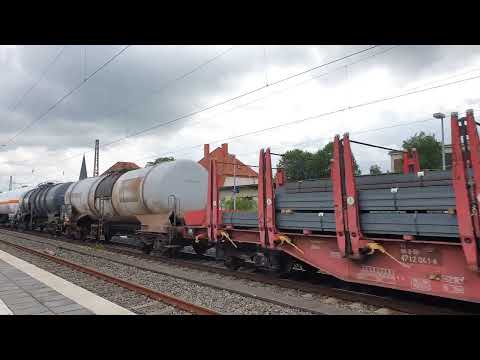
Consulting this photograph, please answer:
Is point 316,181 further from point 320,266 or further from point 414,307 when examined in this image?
point 414,307

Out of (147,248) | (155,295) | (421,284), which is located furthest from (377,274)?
(147,248)

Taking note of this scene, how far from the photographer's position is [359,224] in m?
6.92

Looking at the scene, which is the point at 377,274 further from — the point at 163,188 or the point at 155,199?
the point at 155,199

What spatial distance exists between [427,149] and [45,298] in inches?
2993

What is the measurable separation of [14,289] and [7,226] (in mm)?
36522

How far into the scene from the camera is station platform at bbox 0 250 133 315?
628 centimetres

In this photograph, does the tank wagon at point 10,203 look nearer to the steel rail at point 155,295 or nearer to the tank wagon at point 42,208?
the tank wagon at point 42,208

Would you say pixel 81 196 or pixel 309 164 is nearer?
pixel 81 196

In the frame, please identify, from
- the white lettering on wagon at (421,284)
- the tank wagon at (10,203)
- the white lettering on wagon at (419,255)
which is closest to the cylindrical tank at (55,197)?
the tank wagon at (10,203)

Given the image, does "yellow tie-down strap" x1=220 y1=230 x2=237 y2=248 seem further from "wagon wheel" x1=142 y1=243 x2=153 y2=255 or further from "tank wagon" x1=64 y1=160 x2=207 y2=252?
"wagon wheel" x1=142 y1=243 x2=153 y2=255

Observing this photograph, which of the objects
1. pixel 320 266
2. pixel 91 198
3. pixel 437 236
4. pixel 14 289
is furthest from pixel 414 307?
pixel 91 198

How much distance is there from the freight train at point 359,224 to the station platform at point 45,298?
3.98 m

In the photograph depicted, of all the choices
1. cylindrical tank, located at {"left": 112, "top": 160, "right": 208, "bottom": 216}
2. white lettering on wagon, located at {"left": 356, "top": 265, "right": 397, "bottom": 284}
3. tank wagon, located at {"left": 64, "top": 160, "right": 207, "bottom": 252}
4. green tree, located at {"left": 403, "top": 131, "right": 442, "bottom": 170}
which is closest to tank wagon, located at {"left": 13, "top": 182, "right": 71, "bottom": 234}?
tank wagon, located at {"left": 64, "top": 160, "right": 207, "bottom": 252}

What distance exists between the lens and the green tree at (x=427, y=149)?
6637 centimetres
